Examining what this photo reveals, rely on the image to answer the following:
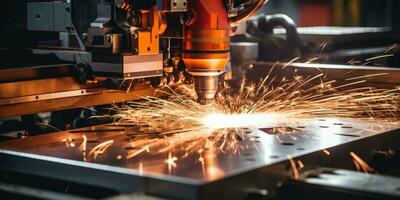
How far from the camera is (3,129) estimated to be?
3.00 metres

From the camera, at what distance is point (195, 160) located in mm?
2080

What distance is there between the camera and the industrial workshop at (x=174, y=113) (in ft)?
6.36

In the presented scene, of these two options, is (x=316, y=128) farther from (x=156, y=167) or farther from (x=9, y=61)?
(x=9, y=61)

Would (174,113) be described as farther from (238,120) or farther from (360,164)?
(360,164)

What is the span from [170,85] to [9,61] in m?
0.62

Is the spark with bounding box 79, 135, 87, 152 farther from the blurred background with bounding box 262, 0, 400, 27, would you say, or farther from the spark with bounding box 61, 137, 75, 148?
the blurred background with bounding box 262, 0, 400, 27

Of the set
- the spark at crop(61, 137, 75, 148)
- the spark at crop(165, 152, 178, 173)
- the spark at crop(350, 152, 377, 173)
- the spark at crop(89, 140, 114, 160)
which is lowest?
the spark at crop(350, 152, 377, 173)

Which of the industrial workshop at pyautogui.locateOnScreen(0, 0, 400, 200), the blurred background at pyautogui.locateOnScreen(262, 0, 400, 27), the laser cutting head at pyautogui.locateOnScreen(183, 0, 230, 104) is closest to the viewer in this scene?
the industrial workshop at pyautogui.locateOnScreen(0, 0, 400, 200)

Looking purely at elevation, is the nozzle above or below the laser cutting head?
below

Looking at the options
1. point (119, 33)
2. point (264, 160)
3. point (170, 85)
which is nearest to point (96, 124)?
point (170, 85)

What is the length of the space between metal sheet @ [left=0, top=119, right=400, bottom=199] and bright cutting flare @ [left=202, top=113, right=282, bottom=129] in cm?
13

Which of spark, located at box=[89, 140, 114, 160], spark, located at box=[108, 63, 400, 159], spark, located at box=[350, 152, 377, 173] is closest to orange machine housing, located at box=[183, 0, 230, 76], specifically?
spark, located at box=[108, 63, 400, 159]

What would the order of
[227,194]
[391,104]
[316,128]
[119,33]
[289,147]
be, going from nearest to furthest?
[227,194] < [289,147] < [119,33] < [316,128] < [391,104]

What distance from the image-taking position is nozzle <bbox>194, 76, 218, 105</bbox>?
8.43 feet
